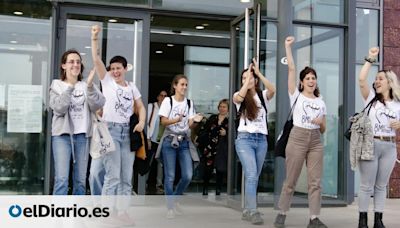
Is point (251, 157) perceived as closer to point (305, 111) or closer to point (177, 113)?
point (305, 111)

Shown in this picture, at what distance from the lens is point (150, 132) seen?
9031 millimetres

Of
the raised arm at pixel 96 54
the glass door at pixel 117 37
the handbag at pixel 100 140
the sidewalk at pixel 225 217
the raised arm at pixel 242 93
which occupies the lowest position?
the sidewalk at pixel 225 217

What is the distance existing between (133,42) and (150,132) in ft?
4.91

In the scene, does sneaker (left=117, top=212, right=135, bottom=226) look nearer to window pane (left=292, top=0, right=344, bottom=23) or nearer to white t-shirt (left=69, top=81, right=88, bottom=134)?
white t-shirt (left=69, top=81, right=88, bottom=134)

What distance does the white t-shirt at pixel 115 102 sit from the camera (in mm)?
5781

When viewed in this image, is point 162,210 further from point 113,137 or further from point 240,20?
point 240,20

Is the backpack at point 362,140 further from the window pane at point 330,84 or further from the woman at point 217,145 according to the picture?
the woman at point 217,145

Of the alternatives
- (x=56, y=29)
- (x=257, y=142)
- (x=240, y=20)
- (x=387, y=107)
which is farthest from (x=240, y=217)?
(x=56, y=29)

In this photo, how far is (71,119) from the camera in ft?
17.5

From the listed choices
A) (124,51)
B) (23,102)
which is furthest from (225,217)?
(23,102)

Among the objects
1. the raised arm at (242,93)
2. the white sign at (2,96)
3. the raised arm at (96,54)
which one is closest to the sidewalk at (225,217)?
the raised arm at (242,93)

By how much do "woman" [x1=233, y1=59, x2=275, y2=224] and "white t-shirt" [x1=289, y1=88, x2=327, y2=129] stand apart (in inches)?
20.4

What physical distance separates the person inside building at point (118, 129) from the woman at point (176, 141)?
91 cm

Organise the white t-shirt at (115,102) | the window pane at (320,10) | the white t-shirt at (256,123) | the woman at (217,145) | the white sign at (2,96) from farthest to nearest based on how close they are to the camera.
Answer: the woman at (217,145) → the window pane at (320,10) → the white sign at (2,96) → the white t-shirt at (256,123) → the white t-shirt at (115,102)
